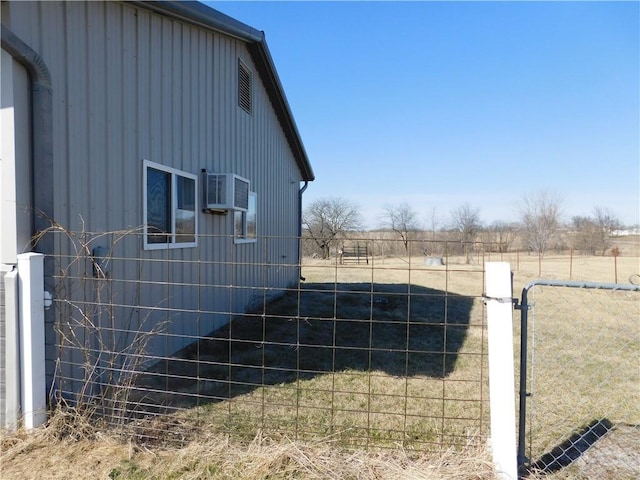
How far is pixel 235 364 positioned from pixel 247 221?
4.47 meters

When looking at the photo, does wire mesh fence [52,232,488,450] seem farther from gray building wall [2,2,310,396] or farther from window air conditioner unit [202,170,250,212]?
window air conditioner unit [202,170,250,212]

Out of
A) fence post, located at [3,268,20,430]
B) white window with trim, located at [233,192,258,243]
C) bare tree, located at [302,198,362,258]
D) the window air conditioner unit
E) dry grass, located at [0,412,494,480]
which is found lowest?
dry grass, located at [0,412,494,480]

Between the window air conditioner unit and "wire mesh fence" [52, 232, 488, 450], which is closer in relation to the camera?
"wire mesh fence" [52, 232, 488, 450]

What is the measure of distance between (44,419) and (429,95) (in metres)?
11.9

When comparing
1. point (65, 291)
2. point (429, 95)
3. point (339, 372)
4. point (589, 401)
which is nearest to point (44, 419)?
point (65, 291)

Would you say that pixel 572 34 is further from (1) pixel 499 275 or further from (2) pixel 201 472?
(2) pixel 201 472

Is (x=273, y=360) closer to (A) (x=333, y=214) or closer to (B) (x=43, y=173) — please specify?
(B) (x=43, y=173)

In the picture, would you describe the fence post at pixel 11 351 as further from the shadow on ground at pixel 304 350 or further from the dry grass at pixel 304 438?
the shadow on ground at pixel 304 350

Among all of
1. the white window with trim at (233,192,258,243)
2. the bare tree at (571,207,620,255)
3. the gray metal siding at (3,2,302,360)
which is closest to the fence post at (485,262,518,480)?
the gray metal siding at (3,2,302,360)

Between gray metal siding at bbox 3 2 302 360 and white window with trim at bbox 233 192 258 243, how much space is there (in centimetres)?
25

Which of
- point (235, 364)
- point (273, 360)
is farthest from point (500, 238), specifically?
point (273, 360)

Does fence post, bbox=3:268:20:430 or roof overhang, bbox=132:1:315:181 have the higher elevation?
roof overhang, bbox=132:1:315:181

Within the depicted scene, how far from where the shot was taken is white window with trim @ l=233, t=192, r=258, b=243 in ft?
22.5

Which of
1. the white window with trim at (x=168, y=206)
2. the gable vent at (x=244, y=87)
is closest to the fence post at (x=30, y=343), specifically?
the white window with trim at (x=168, y=206)
